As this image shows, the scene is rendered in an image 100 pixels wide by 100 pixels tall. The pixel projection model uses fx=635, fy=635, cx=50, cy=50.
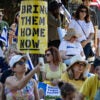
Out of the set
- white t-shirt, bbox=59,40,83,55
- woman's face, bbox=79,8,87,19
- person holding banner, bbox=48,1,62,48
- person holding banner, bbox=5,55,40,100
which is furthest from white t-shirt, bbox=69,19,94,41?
person holding banner, bbox=5,55,40,100

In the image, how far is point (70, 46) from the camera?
1309 centimetres

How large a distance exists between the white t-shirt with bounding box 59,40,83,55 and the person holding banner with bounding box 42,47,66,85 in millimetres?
1580

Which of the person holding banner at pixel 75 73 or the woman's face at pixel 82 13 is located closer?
the person holding banner at pixel 75 73

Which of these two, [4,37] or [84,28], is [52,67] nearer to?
[84,28]

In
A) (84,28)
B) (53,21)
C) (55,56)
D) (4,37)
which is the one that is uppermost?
(53,21)

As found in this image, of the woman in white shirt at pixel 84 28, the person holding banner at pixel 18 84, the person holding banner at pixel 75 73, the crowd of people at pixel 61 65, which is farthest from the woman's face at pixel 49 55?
the woman in white shirt at pixel 84 28

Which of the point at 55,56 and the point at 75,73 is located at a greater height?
the point at 55,56

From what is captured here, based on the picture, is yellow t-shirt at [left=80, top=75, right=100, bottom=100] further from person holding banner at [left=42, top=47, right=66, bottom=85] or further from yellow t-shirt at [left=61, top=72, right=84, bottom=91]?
person holding banner at [left=42, top=47, right=66, bottom=85]

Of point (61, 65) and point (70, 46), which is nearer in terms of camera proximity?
point (61, 65)

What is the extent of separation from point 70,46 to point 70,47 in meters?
0.02

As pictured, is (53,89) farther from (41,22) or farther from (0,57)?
(0,57)

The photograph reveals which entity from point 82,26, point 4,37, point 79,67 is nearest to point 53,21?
point 82,26

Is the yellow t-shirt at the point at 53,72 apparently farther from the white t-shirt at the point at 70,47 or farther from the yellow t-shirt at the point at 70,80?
the white t-shirt at the point at 70,47

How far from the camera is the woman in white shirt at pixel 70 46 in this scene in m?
13.0
